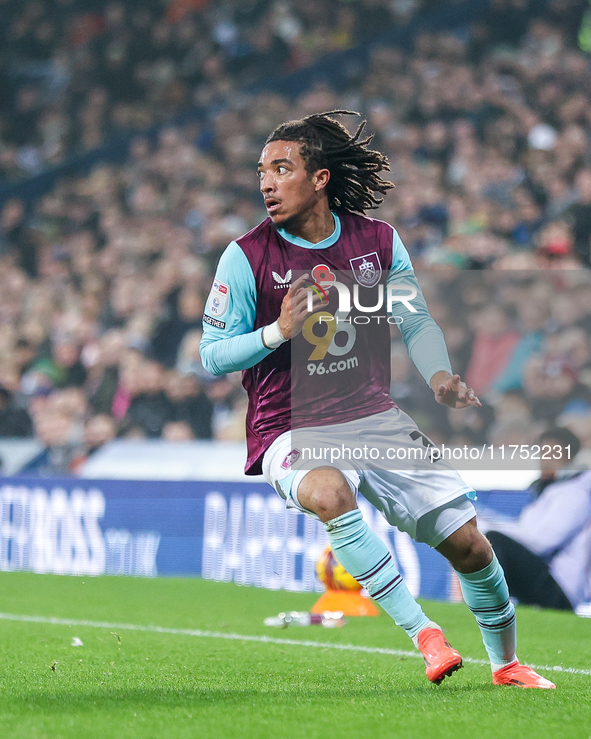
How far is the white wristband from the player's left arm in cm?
64

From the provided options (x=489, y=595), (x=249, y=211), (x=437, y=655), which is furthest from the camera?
(x=249, y=211)

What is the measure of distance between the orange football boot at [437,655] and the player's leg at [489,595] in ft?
1.08

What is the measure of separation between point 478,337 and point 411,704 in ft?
17.3

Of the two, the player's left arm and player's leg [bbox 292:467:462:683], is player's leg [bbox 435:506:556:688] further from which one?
the player's left arm

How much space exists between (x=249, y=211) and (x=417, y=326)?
8545 mm

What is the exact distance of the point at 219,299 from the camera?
13.4 ft

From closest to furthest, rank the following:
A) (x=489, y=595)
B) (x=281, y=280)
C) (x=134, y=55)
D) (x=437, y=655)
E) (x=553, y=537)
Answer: (x=437, y=655) → (x=489, y=595) → (x=281, y=280) → (x=553, y=537) → (x=134, y=55)

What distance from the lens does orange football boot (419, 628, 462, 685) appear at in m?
3.63

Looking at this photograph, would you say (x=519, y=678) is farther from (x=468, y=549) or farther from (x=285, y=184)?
(x=285, y=184)

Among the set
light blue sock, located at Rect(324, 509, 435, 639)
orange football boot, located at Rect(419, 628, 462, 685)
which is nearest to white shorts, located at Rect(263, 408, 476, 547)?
light blue sock, located at Rect(324, 509, 435, 639)

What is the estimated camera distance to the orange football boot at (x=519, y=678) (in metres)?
4.01

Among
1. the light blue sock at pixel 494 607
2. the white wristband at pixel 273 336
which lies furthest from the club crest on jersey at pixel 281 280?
the light blue sock at pixel 494 607

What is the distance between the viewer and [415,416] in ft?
27.7

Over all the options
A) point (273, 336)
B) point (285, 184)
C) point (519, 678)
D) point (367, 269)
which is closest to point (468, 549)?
point (519, 678)
